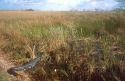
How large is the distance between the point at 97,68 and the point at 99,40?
6.29 ft

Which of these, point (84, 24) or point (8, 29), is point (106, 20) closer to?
point (84, 24)

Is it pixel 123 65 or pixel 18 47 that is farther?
pixel 18 47

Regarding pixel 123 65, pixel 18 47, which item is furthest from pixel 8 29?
pixel 123 65

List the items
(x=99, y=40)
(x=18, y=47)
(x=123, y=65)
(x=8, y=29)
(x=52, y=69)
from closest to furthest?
(x=123, y=65), (x=52, y=69), (x=99, y=40), (x=18, y=47), (x=8, y=29)

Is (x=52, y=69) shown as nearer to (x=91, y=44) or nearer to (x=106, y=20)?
(x=91, y=44)

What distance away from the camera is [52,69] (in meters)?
9.94

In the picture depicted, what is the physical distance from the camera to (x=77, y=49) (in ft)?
32.9

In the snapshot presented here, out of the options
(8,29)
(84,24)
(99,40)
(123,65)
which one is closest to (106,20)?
(84,24)

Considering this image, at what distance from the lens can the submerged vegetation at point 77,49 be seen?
8.89m

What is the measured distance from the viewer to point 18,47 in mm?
11859

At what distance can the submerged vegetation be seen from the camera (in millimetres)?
8891

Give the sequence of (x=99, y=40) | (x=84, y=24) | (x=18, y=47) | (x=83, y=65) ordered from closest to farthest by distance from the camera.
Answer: (x=83, y=65), (x=99, y=40), (x=18, y=47), (x=84, y=24)

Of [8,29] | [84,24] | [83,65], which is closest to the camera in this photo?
[83,65]

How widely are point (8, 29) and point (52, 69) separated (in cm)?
565
